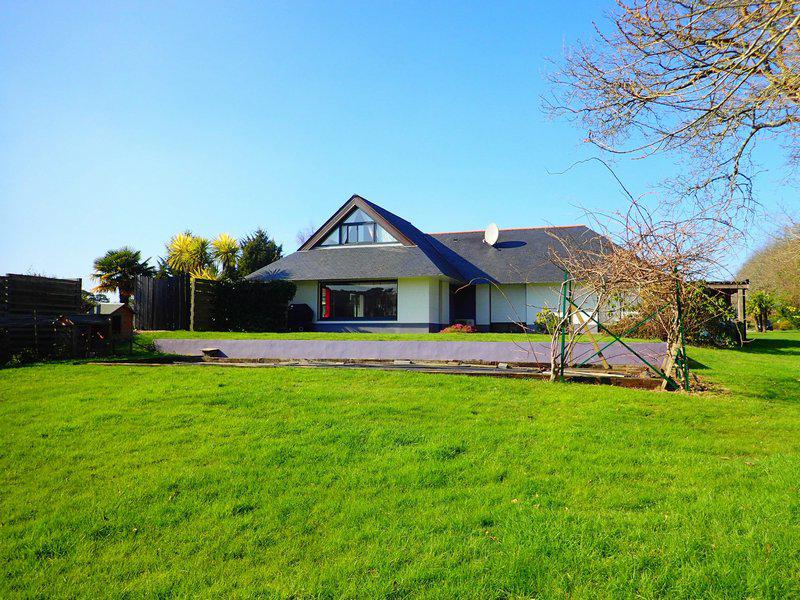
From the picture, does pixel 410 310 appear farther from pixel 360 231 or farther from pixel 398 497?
pixel 398 497

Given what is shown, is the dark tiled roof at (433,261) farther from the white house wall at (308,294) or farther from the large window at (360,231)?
the white house wall at (308,294)

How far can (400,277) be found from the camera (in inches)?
854

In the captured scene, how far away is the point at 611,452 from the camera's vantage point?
5.06 m

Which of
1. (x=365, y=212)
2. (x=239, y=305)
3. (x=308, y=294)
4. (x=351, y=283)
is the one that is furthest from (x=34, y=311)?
(x=365, y=212)

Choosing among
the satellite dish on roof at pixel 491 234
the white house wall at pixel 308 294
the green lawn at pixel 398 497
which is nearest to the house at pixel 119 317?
the white house wall at pixel 308 294

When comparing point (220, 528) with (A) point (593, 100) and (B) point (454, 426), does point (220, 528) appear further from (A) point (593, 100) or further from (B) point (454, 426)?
(A) point (593, 100)

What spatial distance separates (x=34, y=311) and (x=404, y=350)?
32.0 ft

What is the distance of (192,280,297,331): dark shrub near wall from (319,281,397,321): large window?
2229 mm

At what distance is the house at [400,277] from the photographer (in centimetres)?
2233

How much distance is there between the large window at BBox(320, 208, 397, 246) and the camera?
25.0m

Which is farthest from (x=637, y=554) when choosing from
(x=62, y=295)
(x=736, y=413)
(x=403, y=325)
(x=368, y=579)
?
(x=403, y=325)

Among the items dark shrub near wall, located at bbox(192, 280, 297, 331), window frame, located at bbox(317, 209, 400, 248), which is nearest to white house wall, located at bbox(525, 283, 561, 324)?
window frame, located at bbox(317, 209, 400, 248)

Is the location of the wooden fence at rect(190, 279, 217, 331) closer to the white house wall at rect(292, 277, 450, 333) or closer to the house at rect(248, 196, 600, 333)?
the house at rect(248, 196, 600, 333)

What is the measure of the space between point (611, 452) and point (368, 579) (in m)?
3.06
